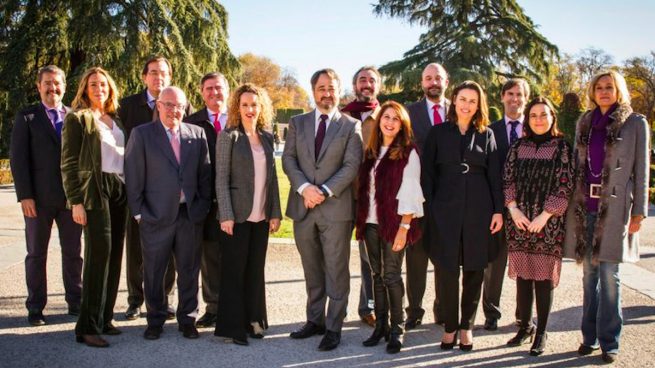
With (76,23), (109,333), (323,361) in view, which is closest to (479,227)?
(323,361)

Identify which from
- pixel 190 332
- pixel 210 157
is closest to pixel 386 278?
pixel 190 332

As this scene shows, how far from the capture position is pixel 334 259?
15.6ft

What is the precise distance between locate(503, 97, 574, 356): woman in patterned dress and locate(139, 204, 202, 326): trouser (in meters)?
2.78

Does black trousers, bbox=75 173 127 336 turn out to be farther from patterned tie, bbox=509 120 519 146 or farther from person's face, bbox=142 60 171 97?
patterned tie, bbox=509 120 519 146

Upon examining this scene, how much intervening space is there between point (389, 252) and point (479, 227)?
0.78 metres

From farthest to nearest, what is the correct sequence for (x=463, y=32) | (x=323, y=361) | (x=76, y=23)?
(x=463, y=32)
(x=76, y=23)
(x=323, y=361)

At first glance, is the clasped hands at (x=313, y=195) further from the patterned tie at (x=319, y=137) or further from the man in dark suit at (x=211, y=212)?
the man in dark suit at (x=211, y=212)

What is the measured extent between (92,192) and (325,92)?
2154 mm

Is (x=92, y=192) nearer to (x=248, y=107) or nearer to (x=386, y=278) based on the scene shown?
(x=248, y=107)

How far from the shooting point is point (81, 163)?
4.61 metres

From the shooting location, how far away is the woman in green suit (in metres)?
4.59

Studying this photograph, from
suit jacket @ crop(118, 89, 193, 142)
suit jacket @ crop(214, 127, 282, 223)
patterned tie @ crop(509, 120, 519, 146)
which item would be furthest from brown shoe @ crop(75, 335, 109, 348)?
patterned tie @ crop(509, 120, 519, 146)

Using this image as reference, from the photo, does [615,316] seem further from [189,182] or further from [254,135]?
[189,182]

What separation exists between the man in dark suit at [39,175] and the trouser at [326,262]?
2.39 meters
